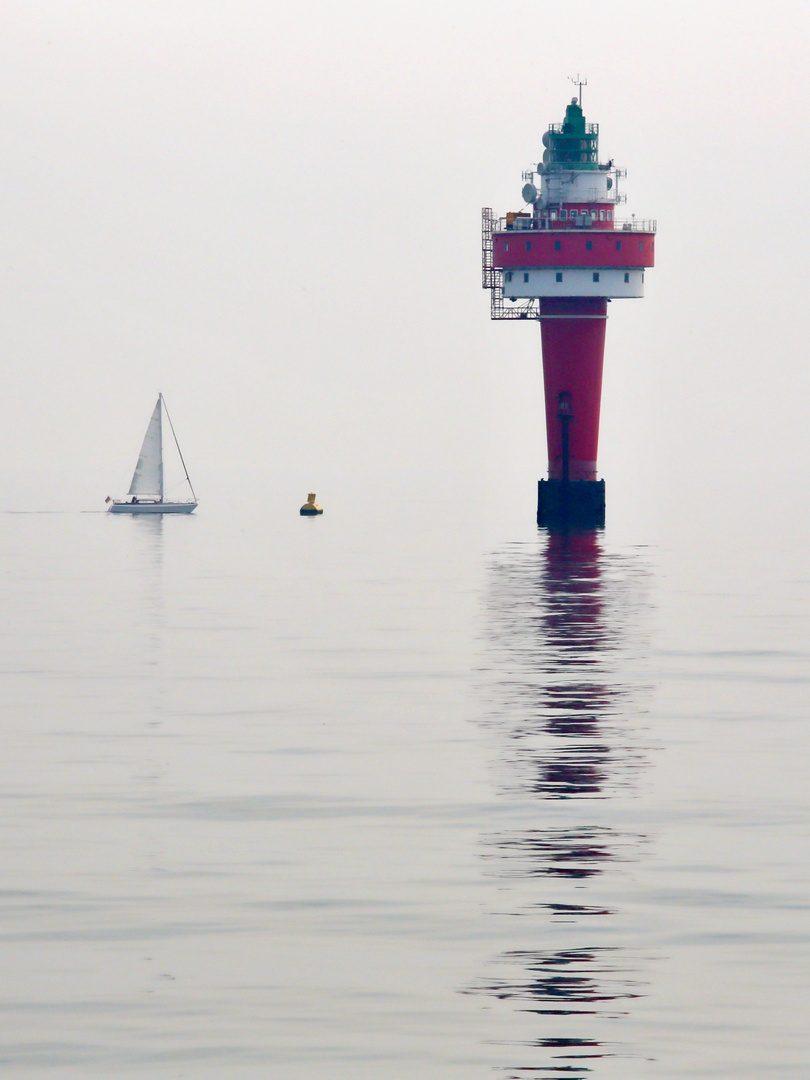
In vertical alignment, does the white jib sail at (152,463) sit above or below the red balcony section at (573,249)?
below

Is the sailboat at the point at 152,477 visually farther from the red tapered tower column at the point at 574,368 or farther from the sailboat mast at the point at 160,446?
the red tapered tower column at the point at 574,368

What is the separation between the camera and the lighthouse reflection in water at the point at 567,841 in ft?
59.9

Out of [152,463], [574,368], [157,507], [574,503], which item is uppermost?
[574,368]

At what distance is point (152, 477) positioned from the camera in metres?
171

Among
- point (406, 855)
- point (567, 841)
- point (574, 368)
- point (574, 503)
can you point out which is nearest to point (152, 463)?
point (574, 503)

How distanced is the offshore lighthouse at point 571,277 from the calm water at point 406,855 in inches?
2486

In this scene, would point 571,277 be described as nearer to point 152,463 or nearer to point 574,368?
point 574,368

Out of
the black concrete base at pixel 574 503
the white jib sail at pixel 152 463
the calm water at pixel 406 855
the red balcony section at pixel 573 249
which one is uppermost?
the red balcony section at pixel 573 249

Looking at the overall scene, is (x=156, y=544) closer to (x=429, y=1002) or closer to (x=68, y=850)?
(x=68, y=850)

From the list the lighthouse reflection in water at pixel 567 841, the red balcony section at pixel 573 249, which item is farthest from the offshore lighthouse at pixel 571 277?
the lighthouse reflection in water at pixel 567 841

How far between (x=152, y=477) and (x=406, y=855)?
146931 millimetres

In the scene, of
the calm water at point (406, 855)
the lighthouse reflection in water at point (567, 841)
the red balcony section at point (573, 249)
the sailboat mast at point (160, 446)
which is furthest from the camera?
the sailboat mast at point (160, 446)

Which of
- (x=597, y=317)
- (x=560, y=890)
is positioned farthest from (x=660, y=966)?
(x=597, y=317)

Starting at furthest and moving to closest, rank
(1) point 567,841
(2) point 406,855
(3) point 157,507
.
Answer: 1. (3) point 157,507
2. (1) point 567,841
3. (2) point 406,855
